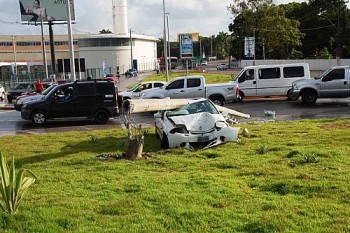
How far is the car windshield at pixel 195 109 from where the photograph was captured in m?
12.3

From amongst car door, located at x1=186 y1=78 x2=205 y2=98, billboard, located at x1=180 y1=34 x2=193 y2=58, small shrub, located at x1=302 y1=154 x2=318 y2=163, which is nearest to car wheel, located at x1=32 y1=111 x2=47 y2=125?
car door, located at x1=186 y1=78 x2=205 y2=98

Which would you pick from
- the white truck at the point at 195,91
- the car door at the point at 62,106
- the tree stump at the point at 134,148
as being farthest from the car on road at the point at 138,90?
the tree stump at the point at 134,148

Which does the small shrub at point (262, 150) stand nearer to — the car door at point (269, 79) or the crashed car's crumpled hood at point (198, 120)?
the crashed car's crumpled hood at point (198, 120)

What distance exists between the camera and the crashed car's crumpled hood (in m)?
11.5

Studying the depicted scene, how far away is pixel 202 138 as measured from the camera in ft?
37.2

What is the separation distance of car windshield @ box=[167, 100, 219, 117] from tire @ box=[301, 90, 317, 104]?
Result: 11.9 meters

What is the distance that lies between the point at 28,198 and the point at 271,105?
59.8 ft

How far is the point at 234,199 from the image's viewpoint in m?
6.30

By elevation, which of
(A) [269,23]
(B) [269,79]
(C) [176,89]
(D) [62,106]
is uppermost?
(A) [269,23]

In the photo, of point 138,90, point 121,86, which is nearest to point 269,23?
point 121,86

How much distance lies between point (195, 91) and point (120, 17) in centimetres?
9119

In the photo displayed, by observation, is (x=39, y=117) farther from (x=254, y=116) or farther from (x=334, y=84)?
(x=334, y=84)

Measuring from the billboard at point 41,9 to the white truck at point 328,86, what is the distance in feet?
174

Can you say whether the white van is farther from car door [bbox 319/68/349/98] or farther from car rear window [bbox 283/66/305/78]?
car door [bbox 319/68/349/98]
